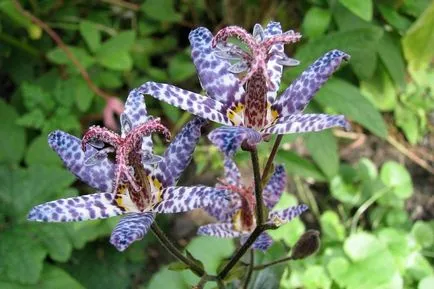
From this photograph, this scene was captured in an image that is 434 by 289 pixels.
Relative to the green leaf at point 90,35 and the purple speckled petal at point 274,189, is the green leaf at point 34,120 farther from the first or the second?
the purple speckled petal at point 274,189

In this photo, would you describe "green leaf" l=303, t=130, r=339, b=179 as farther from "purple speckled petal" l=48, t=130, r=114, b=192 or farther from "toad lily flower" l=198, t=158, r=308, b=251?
"purple speckled petal" l=48, t=130, r=114, b=192

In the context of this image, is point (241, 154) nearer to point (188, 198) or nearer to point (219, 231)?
point (219, 231)

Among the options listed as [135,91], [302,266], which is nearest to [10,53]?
[302,266]

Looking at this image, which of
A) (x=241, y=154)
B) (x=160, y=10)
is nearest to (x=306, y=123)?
→ (x=241, y=154)

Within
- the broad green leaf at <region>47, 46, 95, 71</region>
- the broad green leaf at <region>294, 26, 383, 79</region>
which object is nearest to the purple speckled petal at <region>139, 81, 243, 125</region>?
the broad green leaf at <region>294, 26, 383, 79</region>

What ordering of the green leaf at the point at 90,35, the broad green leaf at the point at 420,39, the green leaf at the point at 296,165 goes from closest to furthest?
the broad green leaf at the point at 420,39 → the green leaf at the point at 296,165 → the green leaf at the point at 90,35

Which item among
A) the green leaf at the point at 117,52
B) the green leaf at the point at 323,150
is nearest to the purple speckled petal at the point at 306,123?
Answer: the green leaf at the point at 323,150

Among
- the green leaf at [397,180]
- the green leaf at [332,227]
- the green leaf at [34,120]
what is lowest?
the green leaf at [332,227]
